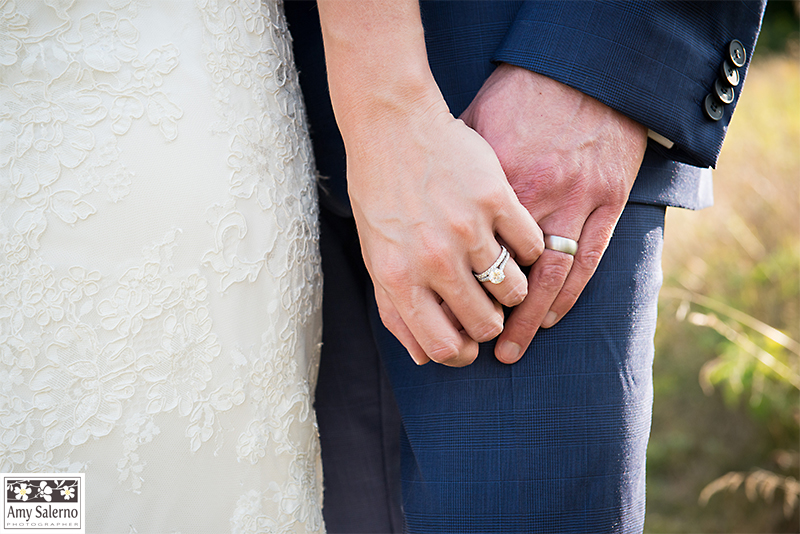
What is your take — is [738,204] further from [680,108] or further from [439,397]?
[439,397]

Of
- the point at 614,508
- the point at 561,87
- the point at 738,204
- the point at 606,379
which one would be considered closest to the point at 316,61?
the point at 561,87

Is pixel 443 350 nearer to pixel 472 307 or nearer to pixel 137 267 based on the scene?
pixel 472 307

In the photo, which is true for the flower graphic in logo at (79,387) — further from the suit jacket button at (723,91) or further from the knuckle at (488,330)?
the suit jacket button at (723,91)

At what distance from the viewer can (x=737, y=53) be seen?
793 mm

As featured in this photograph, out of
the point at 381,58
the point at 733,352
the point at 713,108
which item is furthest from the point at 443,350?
the point at 733,352

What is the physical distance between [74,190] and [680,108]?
814 millimetres

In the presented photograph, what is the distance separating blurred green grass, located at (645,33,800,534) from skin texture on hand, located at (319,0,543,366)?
1743 mm

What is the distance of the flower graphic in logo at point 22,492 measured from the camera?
2.46ft

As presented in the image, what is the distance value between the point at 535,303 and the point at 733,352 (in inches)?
69.5

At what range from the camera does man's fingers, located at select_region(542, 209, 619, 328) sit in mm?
766

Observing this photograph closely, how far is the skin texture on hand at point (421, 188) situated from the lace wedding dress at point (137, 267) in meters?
0.18

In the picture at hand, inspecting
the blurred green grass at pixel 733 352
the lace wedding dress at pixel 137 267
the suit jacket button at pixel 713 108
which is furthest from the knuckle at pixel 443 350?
the blurred green grass at pixel 733 352

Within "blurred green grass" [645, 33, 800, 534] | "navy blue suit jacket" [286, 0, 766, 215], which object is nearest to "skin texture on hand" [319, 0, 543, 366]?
"navy blue suit jacket" [286, 0, 766, 215]

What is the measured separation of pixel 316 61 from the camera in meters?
0.96
